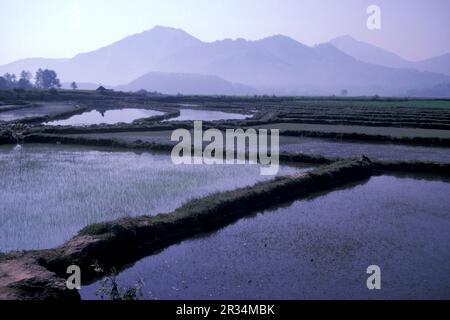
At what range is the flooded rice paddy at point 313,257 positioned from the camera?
5.96 metres

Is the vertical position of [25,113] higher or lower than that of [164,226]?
higher

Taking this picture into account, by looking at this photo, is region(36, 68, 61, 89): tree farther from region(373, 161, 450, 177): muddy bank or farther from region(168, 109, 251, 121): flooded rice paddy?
region(373, 161, 450, 177): muddy bank

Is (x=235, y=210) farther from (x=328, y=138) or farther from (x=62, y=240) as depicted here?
(x=328, y=138)

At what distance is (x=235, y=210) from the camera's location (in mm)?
9570

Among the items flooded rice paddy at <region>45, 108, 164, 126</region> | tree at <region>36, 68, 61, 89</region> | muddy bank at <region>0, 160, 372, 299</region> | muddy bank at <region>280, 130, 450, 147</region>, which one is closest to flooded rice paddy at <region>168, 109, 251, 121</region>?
flooded rice paddy at <region>45, 108, 164, 126</region>

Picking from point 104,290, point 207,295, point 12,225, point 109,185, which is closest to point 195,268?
point 207,295

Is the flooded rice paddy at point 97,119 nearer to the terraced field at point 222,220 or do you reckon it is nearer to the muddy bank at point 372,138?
the terraced field at point 222,220

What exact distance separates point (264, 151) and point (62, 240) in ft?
33.4

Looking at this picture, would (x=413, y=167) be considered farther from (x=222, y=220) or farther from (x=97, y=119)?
(x=97, y=119)

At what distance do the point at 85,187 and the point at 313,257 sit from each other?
6.39 metres

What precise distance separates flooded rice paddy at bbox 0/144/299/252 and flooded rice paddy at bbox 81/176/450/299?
1.84m

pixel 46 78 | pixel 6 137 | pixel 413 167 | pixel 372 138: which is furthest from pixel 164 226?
pixel 46 78

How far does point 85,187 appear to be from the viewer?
11.2m

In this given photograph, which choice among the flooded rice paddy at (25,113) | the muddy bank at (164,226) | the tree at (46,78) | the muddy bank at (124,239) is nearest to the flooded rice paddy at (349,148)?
the muddy bank at (164,226)
